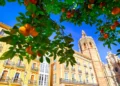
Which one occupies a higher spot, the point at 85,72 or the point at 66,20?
the point at 85,72

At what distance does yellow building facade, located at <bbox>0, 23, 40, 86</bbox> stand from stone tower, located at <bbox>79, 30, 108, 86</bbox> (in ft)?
63.7

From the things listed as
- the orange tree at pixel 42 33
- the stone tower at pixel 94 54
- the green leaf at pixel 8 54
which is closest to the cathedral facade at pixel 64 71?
the stone tower at pixel 94 54

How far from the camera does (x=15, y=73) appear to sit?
1839 cm

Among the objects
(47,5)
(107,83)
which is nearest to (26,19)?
(47,5)

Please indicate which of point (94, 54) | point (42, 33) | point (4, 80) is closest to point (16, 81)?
point (4, 80)

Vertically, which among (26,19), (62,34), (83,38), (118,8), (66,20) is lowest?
(26,19)

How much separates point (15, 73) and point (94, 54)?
27068 millimetres

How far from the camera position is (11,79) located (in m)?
17.5

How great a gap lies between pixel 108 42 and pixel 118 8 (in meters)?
1.26

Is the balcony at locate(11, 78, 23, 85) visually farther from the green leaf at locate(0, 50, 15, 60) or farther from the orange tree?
the green leaf at locate(0, 50, 15, 60)

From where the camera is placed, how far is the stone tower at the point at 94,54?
3070cm

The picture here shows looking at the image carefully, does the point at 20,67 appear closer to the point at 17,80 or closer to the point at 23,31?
the point at 17,80

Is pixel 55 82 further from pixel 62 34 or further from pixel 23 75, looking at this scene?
pixel 62 34

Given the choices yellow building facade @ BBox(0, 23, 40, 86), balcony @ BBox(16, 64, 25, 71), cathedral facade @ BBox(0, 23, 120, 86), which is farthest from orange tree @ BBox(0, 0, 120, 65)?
balcony @ BBox(16, 64, 25, 71)
